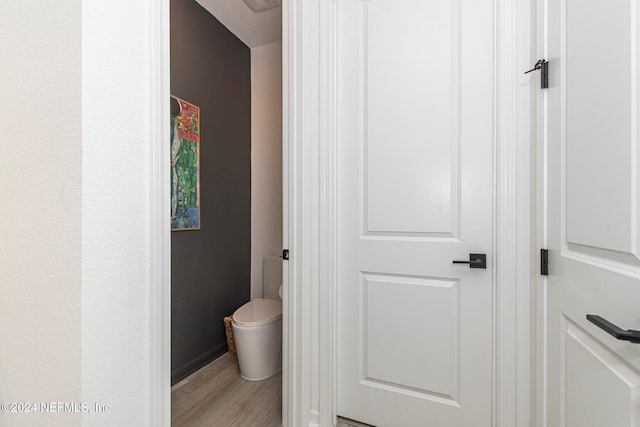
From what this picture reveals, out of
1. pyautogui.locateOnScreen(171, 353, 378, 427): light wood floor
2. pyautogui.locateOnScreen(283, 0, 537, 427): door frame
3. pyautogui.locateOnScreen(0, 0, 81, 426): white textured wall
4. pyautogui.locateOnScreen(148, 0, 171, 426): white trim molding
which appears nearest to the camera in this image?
pyautogui.locateOnScreen(0, 0, 81, 426): white textured wall

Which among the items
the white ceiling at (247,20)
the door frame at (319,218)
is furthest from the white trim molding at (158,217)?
the white ceiling at (247,20)

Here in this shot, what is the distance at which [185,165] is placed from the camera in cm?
203

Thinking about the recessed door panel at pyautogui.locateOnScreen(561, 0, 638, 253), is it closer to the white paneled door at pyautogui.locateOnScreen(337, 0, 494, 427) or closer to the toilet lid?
the white paneled door at pyautogui.locateOnScreen(337, 0, 494, 427)

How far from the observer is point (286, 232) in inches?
59.0

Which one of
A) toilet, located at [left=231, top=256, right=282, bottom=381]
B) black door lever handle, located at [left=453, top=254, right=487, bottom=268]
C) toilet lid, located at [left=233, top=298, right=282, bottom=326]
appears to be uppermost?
black door lever handle, located at [left=453, top=254, right=487, bottom=268]

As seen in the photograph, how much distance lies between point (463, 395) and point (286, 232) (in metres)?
1.12

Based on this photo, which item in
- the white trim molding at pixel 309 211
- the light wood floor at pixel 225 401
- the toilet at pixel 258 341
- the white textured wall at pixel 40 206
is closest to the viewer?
the white textured wall at pixel 40 206

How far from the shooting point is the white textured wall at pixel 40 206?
535 millimetres

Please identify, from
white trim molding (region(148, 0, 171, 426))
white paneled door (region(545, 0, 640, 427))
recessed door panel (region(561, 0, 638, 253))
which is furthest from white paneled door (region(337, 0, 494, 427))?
white trim molding (region(148, 0, 171, 426))

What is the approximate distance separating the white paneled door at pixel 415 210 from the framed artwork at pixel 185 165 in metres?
1.13

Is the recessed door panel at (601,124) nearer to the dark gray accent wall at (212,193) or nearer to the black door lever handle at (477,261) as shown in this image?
the black door lever handle at (477,261)

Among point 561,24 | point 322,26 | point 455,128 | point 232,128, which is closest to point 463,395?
point 455,128

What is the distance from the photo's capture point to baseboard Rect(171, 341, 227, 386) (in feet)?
6.36

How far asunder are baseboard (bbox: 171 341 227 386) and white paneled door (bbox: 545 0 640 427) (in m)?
2.03
